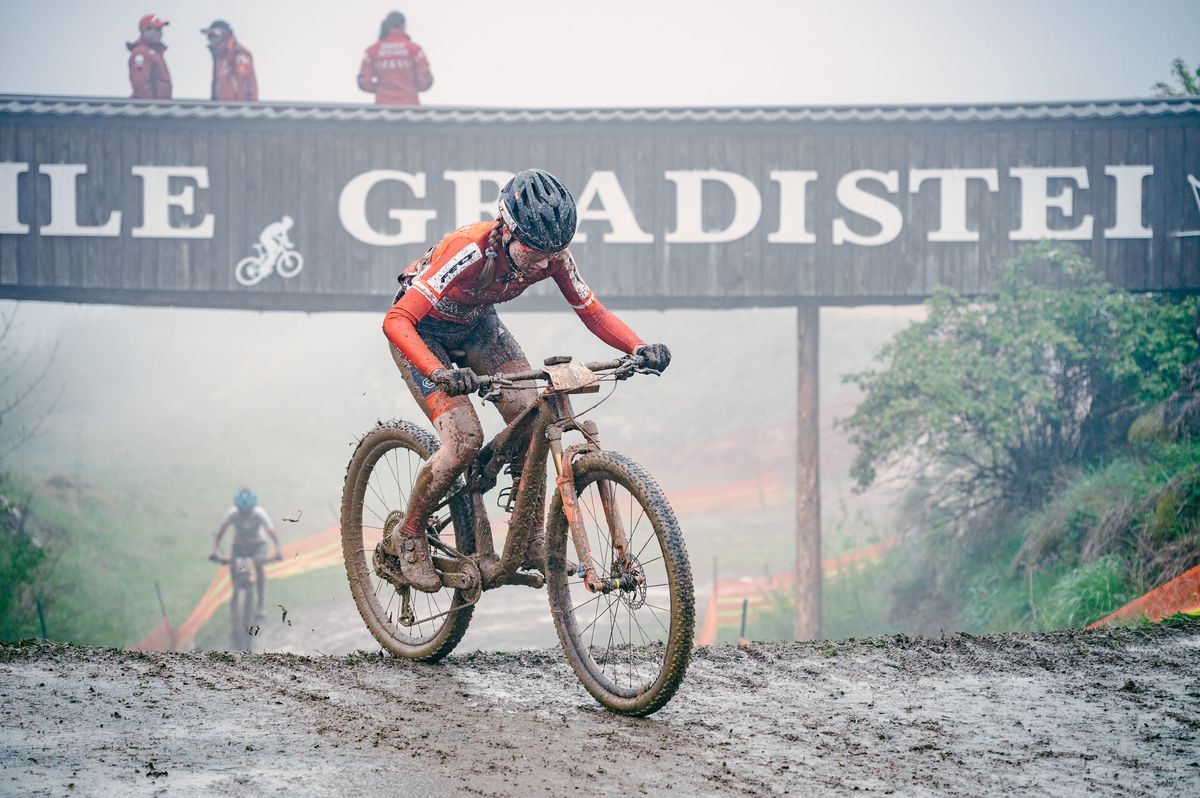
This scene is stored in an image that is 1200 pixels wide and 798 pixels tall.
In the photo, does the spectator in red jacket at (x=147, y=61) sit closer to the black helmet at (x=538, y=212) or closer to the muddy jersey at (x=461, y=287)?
the muddy jersey at (x=461, y=287)

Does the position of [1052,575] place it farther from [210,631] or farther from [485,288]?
[210,631]

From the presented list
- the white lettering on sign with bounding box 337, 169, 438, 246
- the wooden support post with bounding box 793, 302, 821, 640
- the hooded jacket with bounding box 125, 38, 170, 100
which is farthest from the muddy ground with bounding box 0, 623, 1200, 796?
the hooded jacket with bounding box 125, 38, 170, 100

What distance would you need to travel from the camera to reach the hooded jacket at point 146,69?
16141mm

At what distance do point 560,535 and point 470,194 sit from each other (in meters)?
10.7

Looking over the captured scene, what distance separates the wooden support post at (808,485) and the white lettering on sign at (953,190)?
197 centimetres

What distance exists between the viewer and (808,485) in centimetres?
1547

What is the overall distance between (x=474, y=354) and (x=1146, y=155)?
41.2 ft

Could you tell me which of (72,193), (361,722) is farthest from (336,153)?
(361,722)

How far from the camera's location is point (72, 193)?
15.1 meters

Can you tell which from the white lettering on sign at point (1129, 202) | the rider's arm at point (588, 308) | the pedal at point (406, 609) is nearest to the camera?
the rider's arm at point (588, 308)

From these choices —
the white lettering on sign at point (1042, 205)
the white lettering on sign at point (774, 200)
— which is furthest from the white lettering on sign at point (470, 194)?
the white lettering on sign at point (1042, 205)

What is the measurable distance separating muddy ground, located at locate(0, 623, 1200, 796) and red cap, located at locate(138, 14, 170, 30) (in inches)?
485

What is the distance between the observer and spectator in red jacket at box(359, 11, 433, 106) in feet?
52.5

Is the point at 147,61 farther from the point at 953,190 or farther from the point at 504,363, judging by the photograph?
the point at 504,363
